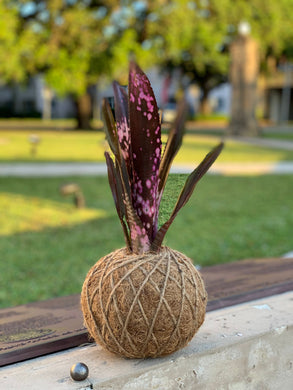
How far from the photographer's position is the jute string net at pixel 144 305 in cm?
138

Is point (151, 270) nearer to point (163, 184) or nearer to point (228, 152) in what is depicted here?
point (163, 184)

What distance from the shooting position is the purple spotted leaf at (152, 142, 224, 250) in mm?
1445

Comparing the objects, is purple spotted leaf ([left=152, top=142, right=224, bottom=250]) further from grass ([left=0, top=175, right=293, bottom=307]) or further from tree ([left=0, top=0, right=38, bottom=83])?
tree ([left=0, top=0, right=38, bottom=83])

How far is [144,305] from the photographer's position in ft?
4.52

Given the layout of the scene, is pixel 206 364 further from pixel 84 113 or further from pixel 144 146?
pixel 84 113

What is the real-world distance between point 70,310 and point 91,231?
342 cm

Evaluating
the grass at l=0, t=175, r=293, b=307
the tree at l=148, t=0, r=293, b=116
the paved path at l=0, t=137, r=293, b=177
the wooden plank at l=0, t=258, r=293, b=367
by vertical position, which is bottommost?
the paved path at l=0, t=137, r=293, b=177

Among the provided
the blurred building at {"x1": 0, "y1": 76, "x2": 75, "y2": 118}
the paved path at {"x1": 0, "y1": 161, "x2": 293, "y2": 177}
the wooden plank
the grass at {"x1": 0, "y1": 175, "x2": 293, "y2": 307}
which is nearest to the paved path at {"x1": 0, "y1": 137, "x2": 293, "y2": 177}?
the paved path at {"x1": 0, "y1": 161, "x2": 293, "y2": 177}

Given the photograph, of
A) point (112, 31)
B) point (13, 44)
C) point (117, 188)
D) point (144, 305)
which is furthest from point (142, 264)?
point (112, 31)

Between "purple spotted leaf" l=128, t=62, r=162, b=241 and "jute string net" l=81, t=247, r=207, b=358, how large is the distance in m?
0.13

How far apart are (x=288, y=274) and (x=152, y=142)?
143 cm

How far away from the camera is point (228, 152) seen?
1450 cm

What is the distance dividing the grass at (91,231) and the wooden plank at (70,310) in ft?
4.73

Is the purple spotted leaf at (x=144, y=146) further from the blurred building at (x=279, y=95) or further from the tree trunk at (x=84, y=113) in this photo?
the blurred building at (x=279, y=95)
